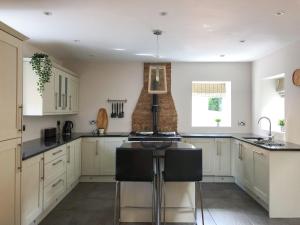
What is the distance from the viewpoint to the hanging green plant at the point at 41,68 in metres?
3.81

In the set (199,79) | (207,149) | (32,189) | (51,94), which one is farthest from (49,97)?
(199,79)

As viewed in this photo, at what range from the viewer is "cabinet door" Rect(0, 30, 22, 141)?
2395mm

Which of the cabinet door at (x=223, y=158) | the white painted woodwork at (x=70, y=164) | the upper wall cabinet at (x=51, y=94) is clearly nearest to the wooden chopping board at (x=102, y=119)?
the upper wall cabinet at (x=51, y=94)

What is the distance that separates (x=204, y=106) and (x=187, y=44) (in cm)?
209

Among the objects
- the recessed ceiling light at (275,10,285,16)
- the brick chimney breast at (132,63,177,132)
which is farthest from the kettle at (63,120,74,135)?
the recessed ceiling light at (275,10,285,16)

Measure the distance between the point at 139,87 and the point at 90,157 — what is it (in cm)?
183

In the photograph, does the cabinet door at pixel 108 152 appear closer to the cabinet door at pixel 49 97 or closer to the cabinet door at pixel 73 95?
the cabinet door at pixel 73 95

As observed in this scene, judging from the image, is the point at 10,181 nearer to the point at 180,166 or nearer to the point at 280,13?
the point at 180,166

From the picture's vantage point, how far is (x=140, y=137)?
16.6 feet

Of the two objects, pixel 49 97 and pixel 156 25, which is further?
pixel 49 97

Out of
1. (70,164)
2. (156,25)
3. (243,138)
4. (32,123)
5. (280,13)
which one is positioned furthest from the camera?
(243,138)

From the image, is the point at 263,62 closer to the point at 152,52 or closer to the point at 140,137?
the point at 152,52

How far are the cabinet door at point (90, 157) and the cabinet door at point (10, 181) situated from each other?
261 cm

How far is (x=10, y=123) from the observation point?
2.52 meters
